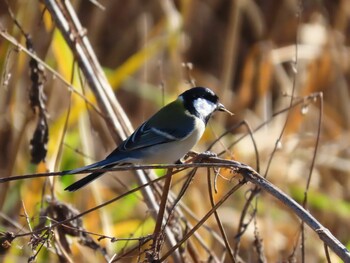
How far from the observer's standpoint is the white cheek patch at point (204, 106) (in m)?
1.90

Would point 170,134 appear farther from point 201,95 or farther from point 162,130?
point 201,95

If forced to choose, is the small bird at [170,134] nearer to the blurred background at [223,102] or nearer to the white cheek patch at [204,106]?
the white cheek patch at [204,106]

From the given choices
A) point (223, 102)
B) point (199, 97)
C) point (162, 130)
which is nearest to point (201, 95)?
point (199, 97)

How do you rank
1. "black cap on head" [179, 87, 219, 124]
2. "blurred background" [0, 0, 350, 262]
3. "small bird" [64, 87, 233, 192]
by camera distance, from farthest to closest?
"blurred background" [0, 0, 350, 262]
"black cap on head" [179, 87, 219, 124]
"small bird" [64, 87, 233, 192]

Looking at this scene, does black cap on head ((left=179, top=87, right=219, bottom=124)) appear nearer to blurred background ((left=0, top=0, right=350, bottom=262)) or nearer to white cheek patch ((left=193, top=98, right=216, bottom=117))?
white cheek patch ((left=193, top=98, right=216, bottom=117))

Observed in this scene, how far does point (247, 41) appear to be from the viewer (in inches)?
159

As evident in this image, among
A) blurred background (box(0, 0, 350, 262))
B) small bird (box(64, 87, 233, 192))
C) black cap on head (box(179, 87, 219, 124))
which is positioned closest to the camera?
small bird (box(64, 87, 233, 192))

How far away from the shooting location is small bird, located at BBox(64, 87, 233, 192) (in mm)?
1688

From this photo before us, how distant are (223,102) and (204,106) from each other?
1.29 metres

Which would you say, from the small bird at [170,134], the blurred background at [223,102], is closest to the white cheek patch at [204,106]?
the small bird at [170,134]

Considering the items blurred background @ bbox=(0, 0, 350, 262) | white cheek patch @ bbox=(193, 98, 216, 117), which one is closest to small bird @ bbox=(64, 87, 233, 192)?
white cheek patch @ bbox=(193, 98, 216, 117)

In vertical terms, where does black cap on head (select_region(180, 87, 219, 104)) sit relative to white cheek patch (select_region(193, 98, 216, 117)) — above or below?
above

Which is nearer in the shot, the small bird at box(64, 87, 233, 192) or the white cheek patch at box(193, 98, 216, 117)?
the small bird at box(64, 87, 233, 192)

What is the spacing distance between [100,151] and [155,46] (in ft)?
3.25
